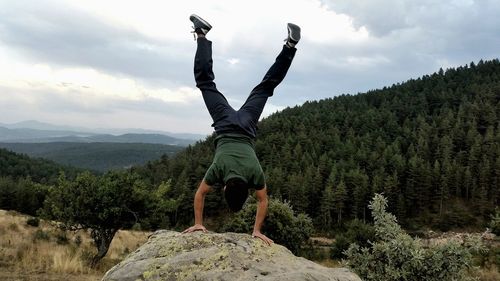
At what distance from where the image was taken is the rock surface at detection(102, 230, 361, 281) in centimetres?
504

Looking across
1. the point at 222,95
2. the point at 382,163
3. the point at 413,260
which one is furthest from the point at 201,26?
the point at 382,163

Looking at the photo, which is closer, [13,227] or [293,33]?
[293,33]

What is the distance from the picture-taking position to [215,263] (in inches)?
205

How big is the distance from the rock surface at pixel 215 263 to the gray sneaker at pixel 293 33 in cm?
327

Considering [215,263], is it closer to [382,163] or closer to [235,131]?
[235,131]

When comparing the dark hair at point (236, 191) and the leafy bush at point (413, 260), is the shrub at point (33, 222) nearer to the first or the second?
the leafy bush at point (413, 260)

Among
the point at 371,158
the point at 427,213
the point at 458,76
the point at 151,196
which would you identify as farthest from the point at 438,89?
the point at 151,196

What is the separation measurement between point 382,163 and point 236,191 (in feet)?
343

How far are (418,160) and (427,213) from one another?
A: 1359cm

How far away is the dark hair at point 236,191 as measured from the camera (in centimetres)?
598

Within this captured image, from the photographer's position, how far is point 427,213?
93438 mm

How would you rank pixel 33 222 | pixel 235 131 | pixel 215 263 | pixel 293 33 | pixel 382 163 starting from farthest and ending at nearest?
pixel 382 163
pixel 33 222
pixel 293 33
pixel 235 131
pixel 215 263

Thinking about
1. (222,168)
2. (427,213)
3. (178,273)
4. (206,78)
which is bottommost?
(427,213)

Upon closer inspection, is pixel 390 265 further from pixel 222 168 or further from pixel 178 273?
pixel 178 273
